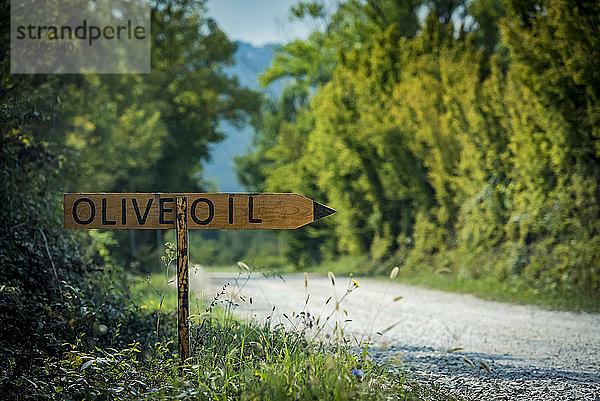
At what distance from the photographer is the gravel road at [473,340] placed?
535 cm

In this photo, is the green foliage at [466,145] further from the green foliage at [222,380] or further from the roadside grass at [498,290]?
the green foliage at [222,380]

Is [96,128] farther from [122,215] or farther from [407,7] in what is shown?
[122,215]

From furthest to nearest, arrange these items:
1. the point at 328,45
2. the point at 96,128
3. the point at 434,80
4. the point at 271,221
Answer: the point at 328,45 < the point at 96,128 < the point at 434,80 < the point at 271,221

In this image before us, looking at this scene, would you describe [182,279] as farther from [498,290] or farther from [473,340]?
[498,290]

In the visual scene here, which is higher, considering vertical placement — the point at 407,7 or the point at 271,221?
the point at 407,7

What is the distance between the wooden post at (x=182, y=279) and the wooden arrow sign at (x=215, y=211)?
0.22 feet

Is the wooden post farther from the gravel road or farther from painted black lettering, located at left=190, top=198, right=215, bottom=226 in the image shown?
the gravel road

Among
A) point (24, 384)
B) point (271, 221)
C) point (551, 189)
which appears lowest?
point (24, 384)

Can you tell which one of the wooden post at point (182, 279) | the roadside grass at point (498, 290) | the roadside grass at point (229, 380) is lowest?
the roadside grass at point (498, 290)

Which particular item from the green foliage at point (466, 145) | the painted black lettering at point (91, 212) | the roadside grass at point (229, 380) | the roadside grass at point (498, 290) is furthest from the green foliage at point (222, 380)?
the green foliage at point (466, 145)

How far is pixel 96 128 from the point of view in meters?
19.5

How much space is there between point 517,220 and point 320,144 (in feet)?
38.9

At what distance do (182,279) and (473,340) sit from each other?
14.3ft

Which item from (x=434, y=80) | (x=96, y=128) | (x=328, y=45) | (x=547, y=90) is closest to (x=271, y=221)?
(x=547, y=90)
